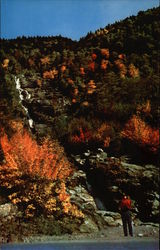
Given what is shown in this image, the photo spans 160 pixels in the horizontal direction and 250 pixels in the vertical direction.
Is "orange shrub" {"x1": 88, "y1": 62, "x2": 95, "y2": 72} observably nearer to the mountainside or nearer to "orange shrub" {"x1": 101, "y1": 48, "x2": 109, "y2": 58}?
the mountainside

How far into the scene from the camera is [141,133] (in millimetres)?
40969

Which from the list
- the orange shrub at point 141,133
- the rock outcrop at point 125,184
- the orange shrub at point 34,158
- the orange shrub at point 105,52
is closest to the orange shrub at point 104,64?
the orange shrub at point 105,52

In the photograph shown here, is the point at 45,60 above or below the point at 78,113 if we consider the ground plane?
above

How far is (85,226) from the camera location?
1009 inches

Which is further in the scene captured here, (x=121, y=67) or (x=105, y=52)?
(x=105, y=52)

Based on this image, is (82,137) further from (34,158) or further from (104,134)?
(34,158)

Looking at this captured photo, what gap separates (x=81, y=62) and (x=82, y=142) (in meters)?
31.2

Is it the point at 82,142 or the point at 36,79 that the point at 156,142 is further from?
the point at 36,79

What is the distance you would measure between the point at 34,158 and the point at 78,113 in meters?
22.9

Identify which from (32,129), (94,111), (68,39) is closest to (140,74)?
(94,111)

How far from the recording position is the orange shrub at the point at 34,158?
3262cm

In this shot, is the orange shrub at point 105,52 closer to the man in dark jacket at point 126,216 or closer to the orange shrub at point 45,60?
the orange shrub at point 45,60

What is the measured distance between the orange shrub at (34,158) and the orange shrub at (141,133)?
700cm

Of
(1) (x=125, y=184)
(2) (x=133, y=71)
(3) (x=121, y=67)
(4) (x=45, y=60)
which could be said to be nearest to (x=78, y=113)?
(2) (x=133, y=71)
